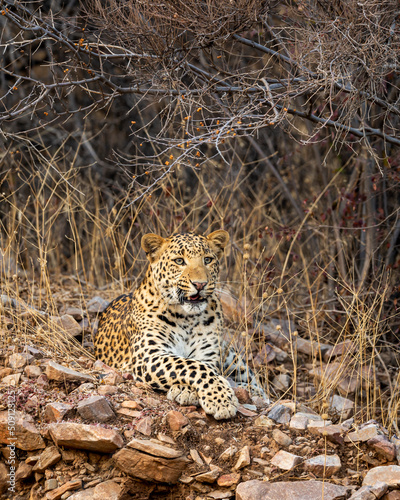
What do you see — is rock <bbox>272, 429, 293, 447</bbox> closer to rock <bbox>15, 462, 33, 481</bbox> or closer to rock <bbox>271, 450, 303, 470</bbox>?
rock <bbox>271, 450, 303, 470</bbox>

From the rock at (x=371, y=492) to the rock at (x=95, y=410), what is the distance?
1745 millimetres

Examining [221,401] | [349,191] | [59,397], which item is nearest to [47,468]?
[59,397]

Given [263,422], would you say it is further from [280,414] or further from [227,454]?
[227,454]

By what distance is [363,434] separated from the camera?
495cm

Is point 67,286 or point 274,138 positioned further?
point 274,138

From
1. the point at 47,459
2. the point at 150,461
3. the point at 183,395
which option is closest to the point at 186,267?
the point at 183,395

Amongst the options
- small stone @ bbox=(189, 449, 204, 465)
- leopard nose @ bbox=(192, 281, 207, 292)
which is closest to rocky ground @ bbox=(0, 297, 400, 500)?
small stone @ bbox=(189, 449, 204, 465)

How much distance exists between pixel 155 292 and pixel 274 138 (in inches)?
217

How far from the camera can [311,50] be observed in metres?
5.49

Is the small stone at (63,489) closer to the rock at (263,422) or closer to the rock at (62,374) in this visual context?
the rock at (62,374)

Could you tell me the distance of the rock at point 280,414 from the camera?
17.3 ft

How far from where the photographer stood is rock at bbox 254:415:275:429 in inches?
203

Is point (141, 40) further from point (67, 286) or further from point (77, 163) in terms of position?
point (77, 163)

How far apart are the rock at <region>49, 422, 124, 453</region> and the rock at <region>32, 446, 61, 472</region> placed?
8 centimetres
